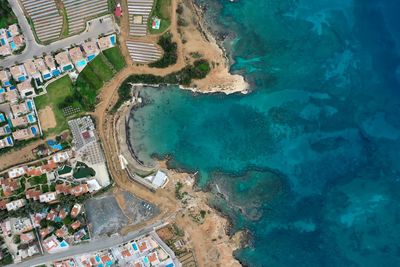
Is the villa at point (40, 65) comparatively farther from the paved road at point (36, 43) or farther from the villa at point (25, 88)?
the villa at point (25, 88)

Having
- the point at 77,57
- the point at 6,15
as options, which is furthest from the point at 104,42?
the point at 6,15

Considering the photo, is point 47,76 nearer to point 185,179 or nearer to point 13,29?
point 13,29

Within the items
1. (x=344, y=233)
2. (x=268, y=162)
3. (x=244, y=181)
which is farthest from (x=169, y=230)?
(x=344, y=233)

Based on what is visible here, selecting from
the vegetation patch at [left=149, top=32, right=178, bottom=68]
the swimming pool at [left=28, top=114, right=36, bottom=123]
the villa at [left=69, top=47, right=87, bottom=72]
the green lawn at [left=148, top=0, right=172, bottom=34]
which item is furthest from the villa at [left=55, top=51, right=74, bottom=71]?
the green lawn at [left=148, top=0, right=172, bottom=34]

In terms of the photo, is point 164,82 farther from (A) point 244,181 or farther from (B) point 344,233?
(B) point 344,233

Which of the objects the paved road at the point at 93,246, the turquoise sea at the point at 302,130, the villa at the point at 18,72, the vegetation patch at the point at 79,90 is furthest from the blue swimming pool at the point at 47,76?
the paved road at the point at 93,246

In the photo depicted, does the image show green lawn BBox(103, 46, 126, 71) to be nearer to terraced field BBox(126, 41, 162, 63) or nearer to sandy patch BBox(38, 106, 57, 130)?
terraced field BBox(126, 41, 162, 63)
